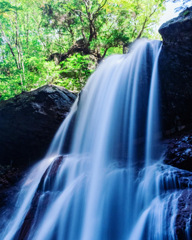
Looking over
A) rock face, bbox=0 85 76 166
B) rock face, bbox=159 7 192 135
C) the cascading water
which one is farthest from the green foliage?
rock face, bbox=159 7 192 135

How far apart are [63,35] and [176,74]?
1159 centimetres

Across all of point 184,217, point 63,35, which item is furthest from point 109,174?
point 63,35

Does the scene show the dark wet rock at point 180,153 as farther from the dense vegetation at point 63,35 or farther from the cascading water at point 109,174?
the dense vegetation at point 63,35

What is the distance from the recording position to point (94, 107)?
707 centimetres

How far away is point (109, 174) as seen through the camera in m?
4.61

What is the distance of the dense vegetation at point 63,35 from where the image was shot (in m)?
9.00

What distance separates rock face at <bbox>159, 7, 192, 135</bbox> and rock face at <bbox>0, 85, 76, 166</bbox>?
172 inches

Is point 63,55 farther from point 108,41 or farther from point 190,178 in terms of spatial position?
point 190,178

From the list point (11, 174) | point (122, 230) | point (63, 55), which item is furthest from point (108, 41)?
point (122, 230)

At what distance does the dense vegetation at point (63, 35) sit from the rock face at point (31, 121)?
1.34 m

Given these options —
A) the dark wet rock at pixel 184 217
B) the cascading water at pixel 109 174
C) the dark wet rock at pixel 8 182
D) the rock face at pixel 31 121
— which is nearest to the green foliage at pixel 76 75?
the rock face at pixel 31 121

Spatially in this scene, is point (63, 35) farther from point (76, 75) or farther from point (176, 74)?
point (176, 74)

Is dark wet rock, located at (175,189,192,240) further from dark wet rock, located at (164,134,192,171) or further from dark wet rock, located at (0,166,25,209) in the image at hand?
dark wet rock, located at (0,166,25,209)

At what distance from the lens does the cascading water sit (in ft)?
11.3
